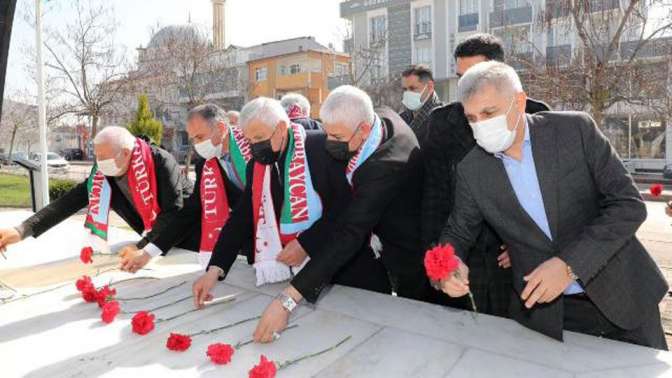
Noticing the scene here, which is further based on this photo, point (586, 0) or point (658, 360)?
point (586, 0)

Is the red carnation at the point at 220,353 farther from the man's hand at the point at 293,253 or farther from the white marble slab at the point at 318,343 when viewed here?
the man's hand at the point at 293,253

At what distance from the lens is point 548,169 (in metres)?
1.79

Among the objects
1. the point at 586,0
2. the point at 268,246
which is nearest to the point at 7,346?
the point at 268,246

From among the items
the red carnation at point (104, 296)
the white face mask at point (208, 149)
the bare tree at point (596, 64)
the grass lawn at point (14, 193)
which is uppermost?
the bare tree at point (596, 64)

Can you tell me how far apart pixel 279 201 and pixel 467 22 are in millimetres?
25676

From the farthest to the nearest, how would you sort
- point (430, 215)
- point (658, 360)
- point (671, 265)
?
point (671, 265) → point (430, 215) → point (658, 360)

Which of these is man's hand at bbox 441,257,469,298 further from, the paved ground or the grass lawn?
the grass lawn

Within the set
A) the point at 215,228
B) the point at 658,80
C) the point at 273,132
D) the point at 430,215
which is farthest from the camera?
the point at 658,80

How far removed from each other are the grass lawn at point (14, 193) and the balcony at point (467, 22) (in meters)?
19.9

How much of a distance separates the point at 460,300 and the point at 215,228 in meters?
1.36

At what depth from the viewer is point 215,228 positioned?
9.82 feet

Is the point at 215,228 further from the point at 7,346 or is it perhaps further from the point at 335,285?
the point at 7,346

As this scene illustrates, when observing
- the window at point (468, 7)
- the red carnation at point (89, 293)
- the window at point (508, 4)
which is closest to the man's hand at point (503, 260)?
the red carnation at point (89, 293)

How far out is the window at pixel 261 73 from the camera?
3525 cm
